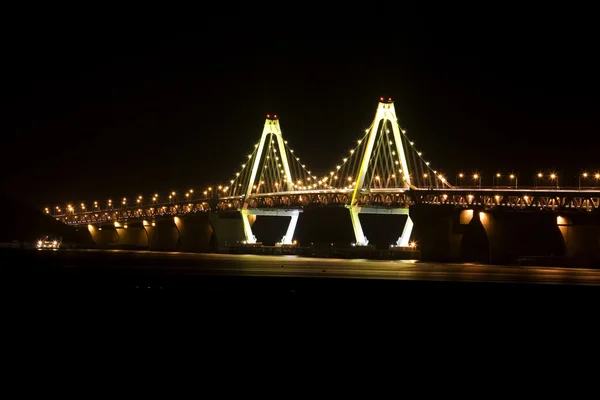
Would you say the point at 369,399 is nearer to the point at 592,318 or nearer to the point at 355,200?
the point at 592,318

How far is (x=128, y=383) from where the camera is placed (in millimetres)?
9891

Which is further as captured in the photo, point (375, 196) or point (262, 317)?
point (375, 196)

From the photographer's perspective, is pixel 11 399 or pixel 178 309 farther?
pixel 178 309

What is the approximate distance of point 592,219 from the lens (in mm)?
67938

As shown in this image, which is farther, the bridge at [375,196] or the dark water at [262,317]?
the bridge at [375,196]

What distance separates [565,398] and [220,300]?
442 inches

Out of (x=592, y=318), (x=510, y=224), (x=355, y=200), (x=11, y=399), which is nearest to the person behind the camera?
(x=11, y=399)

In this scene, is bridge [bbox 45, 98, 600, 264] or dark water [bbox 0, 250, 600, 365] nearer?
dark water [bbox 0, 250, 600, 365]

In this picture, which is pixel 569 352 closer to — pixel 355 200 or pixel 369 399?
pixel 369 399

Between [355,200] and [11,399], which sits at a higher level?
[355,200]

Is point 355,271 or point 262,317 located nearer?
point 262,317

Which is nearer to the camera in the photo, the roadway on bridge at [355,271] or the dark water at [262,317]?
the dark water at [262,317]

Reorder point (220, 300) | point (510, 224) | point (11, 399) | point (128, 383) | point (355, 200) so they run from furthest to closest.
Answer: point (355, 200), point (510, 224), point (220, 300), point (128, 383), point (11, 399)

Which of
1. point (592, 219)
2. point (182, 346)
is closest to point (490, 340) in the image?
point (182, 346)
